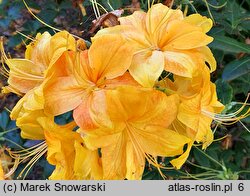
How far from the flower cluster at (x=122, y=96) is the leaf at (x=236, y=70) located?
0.34 meters

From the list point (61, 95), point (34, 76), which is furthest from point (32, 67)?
point (61, 95)

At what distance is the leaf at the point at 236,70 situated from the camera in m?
1.42

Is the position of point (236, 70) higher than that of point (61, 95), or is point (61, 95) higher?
point (61, 95)

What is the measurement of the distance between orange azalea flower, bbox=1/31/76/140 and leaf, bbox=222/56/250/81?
1.77ft

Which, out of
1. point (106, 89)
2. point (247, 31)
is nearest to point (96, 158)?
point (106, 89)

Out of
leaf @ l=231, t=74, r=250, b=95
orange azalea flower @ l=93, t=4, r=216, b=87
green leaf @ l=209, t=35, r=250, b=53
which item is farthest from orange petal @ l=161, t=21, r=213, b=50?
leaf @ l=231, t=74, r=250, b=95

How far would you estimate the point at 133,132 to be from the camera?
1039 mm

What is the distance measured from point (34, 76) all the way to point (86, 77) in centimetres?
16

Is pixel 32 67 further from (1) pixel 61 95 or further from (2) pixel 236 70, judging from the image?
(2) pixel 236 70

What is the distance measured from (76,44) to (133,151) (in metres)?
0.24

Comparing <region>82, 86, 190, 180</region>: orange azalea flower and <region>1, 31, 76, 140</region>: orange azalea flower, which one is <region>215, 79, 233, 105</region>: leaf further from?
<region>1, 31, 76, 140</region>: orange azalea flower

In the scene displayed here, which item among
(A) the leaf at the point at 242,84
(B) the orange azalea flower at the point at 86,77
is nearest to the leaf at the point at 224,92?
(A) the leaf at the point at 242,84

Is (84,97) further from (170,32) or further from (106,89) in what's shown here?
(170,32)

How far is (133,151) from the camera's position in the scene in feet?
3.39
